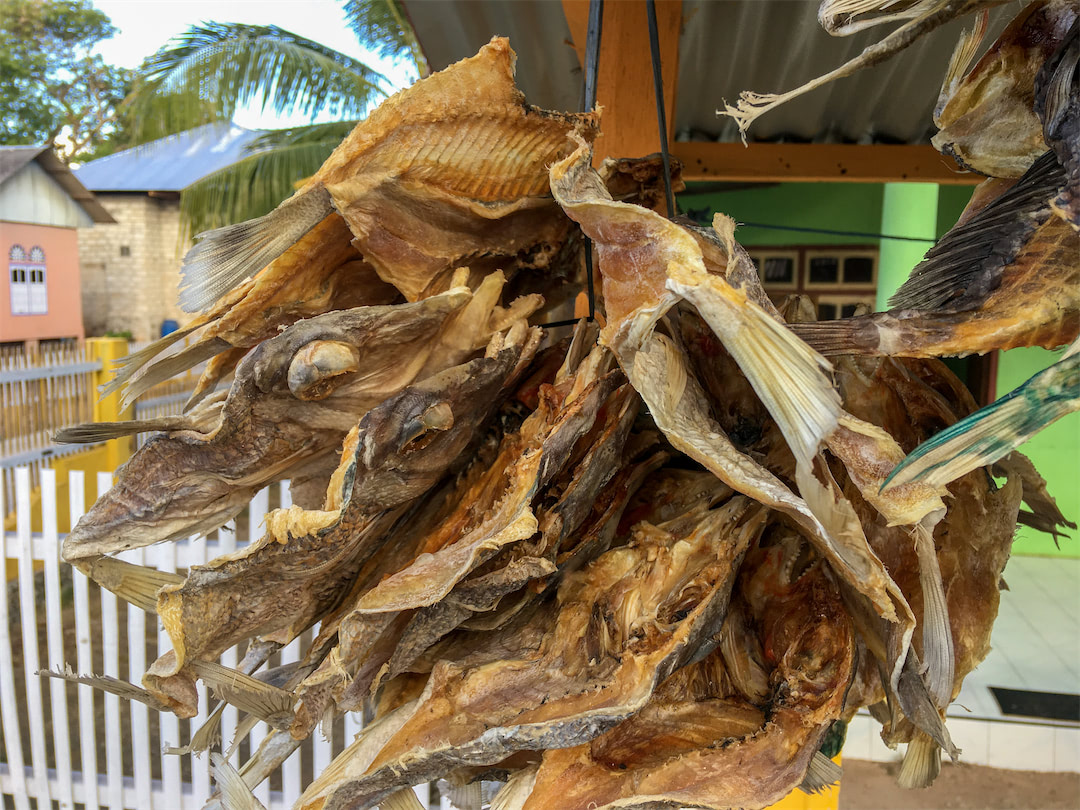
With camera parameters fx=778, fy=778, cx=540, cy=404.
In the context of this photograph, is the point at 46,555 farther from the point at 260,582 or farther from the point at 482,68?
the point at 482,68

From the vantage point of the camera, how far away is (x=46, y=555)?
8.73ft

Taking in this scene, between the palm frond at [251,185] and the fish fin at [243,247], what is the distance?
4772mm

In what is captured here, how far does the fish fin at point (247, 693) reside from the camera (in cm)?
59

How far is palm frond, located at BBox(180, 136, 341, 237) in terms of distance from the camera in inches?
204

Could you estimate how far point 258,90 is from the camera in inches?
198

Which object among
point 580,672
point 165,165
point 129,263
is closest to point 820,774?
point 580,672

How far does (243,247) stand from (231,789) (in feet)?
1.41

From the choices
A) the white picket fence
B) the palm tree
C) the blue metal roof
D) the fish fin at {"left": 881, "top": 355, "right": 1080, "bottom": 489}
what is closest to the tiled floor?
the fish fin at {"left": 881, "top": 355, "right": 1080, "bottom": 489}

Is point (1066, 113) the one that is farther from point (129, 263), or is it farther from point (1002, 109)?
point (129, 263)

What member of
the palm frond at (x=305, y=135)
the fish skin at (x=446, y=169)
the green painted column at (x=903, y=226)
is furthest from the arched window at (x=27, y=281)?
the fish skin at (x=446, y=169)

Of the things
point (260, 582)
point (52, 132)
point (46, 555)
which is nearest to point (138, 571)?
point (260, 582)

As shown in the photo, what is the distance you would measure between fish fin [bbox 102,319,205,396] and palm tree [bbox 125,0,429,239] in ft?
14.4

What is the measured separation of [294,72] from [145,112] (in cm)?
95

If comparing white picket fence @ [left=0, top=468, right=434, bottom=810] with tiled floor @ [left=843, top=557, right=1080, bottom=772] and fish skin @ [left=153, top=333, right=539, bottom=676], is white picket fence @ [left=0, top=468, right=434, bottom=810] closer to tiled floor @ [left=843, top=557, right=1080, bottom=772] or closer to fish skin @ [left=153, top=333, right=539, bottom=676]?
fish skin @ [left=153, top=333, right=539, bottom=676]
